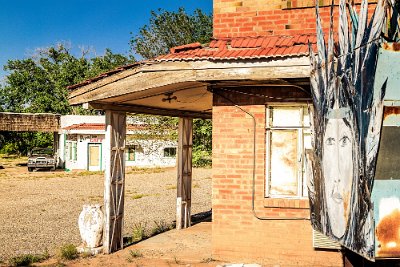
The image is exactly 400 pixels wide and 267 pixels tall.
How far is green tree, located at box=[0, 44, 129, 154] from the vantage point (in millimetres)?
50250

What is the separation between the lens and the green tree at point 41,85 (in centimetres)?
5025

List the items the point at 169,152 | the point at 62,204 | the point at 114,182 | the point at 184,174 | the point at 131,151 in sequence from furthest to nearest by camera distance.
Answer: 1. the point at 169,152
2. the point at 131,151
3. the point at 62,204
4. the point at 184,174
5. the point at 114,182

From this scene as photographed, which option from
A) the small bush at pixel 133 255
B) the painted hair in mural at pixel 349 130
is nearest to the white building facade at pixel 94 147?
the small bush at pixel 133 255

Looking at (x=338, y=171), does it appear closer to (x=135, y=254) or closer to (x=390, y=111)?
(x=390, y=111)

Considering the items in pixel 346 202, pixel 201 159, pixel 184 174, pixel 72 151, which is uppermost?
pixel 72 151

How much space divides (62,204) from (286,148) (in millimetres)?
12543

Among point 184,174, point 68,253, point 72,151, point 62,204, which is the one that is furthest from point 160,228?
point 72,151

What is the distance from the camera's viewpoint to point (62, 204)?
17672 mm

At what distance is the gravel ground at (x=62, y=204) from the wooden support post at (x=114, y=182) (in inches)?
65.5

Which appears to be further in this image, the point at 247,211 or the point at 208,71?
the point at 247,211

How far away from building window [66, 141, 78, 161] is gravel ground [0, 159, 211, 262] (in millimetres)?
3159

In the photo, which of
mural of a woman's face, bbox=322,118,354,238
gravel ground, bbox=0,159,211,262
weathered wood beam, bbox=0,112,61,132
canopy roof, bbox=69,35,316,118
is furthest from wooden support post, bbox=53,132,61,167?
mural of a woman's face, bbox=322,118,354,238

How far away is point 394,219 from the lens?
11.7ft

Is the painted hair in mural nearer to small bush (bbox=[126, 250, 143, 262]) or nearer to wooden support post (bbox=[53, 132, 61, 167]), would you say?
small bush (bbox=[126, 250, 143, 262])
